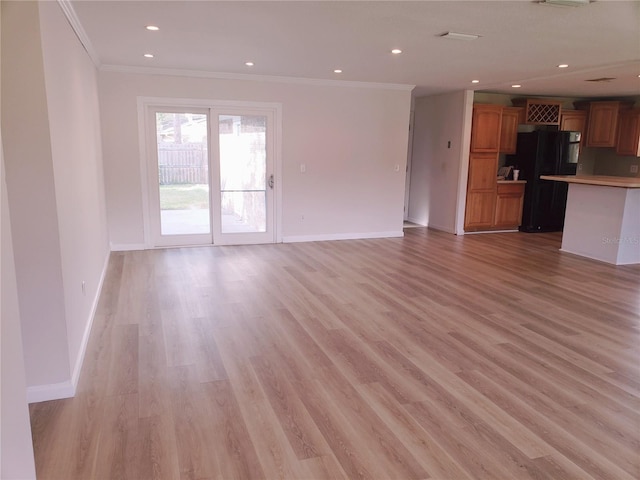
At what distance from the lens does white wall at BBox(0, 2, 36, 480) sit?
1461 mm

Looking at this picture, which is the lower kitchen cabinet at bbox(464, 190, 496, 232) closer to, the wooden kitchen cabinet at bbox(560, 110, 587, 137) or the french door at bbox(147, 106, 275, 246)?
the wooden kitchen cabinet at bbox(560, 110, 587, 137)

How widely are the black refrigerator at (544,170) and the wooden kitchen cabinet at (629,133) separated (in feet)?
3.18

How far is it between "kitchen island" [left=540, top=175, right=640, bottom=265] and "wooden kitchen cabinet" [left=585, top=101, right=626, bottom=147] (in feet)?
9.71

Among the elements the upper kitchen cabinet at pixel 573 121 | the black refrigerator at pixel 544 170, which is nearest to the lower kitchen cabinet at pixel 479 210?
the black refrigerator at pixel 544 170

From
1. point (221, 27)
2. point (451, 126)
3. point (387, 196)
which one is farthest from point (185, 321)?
point (451, 126)

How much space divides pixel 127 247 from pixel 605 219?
6.70 m

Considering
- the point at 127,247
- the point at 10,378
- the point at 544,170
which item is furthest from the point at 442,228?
the point at 10,378

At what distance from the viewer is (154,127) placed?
245 inches

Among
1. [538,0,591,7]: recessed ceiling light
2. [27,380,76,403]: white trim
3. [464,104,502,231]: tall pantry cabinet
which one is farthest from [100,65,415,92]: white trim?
[27,380,76,403]: white trim

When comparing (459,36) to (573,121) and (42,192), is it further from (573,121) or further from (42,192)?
(573,121)

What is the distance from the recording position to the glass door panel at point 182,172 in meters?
6.35

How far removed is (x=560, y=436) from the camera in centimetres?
237

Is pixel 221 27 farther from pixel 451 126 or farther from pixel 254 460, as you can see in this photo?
pixel 451 126

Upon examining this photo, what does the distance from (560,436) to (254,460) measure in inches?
63.4
